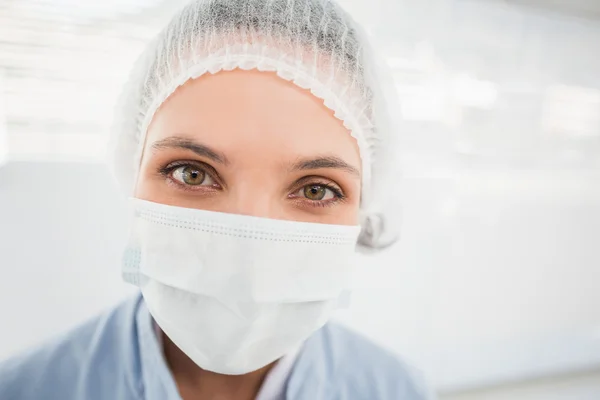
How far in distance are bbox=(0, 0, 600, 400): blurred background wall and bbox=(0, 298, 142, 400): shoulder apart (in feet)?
0.21

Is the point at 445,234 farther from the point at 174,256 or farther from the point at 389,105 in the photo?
the point at 174,256

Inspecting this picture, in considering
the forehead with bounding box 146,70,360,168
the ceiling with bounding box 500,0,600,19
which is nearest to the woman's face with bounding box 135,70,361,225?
the forehead with bounding box 146,70,360,168

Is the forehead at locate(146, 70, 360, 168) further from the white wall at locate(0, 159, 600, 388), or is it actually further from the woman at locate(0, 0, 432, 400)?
the white wall at locate(0, 159, 600, 388)

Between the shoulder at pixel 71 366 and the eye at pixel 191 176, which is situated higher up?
the eye at pixel 191 176

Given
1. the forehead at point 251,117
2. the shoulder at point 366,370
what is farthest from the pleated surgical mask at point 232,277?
the shoulder at point 366,370

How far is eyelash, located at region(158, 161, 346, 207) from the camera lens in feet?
2.39

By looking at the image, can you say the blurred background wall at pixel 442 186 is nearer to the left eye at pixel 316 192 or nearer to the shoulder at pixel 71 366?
the shoulder at pixel 71 366

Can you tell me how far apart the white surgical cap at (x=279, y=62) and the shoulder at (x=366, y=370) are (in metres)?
0.37

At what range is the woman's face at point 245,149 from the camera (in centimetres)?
70

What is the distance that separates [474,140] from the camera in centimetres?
133

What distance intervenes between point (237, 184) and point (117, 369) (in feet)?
1.39

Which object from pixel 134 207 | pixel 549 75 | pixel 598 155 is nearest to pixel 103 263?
pixel 134 207

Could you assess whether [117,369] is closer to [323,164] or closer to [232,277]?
[232,277]

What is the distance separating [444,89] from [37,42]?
95 centimetres
